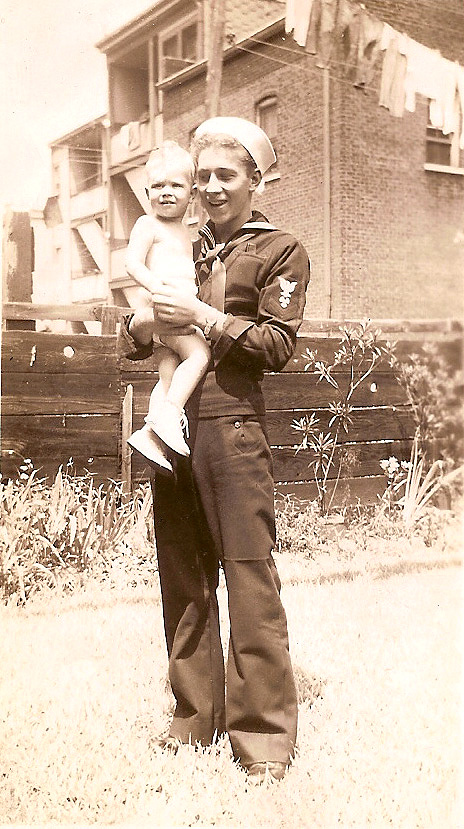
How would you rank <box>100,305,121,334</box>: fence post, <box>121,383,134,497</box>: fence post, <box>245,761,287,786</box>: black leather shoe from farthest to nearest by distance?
<box>121,383,134,497</box>: fence post → <box>100,305,121,334</box>: fence post → <box>245,761,287,786</box>: black leather shoe

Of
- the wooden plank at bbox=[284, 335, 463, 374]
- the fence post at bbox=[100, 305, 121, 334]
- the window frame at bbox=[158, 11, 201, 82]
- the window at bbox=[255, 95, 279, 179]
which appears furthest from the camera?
the wooden plank at bbox=[284, 335, 463, 374]

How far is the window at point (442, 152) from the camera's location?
2.76 metres

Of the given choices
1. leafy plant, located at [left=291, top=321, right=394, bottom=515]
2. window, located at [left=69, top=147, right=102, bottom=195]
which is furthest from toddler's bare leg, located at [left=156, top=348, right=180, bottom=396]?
leafy plant, located at [left=291, top=321, right=394, bottom=515]

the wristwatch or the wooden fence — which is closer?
the wristwatch

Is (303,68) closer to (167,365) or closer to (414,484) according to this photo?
(167,365)

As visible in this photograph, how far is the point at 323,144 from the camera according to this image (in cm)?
367

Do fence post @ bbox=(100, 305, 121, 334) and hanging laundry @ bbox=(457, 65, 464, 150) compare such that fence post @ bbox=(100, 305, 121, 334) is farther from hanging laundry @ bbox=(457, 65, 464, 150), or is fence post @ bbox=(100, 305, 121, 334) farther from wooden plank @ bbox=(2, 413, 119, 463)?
hanging laundry @ bbox=(457, 65, 464, 150)

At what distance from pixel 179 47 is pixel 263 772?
2.21 meters

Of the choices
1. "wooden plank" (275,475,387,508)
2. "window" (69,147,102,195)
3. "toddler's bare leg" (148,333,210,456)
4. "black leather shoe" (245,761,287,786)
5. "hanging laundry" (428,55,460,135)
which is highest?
"hanging laundry" (428,55,460,135)

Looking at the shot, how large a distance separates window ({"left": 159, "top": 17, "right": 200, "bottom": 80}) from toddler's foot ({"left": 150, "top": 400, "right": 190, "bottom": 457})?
1148 mm

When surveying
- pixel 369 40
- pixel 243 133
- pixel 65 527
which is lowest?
pixel 65 527

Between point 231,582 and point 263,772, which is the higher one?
point 231,582

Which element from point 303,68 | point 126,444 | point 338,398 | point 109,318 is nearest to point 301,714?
point 338,398

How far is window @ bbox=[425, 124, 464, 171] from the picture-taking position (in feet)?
9.04
